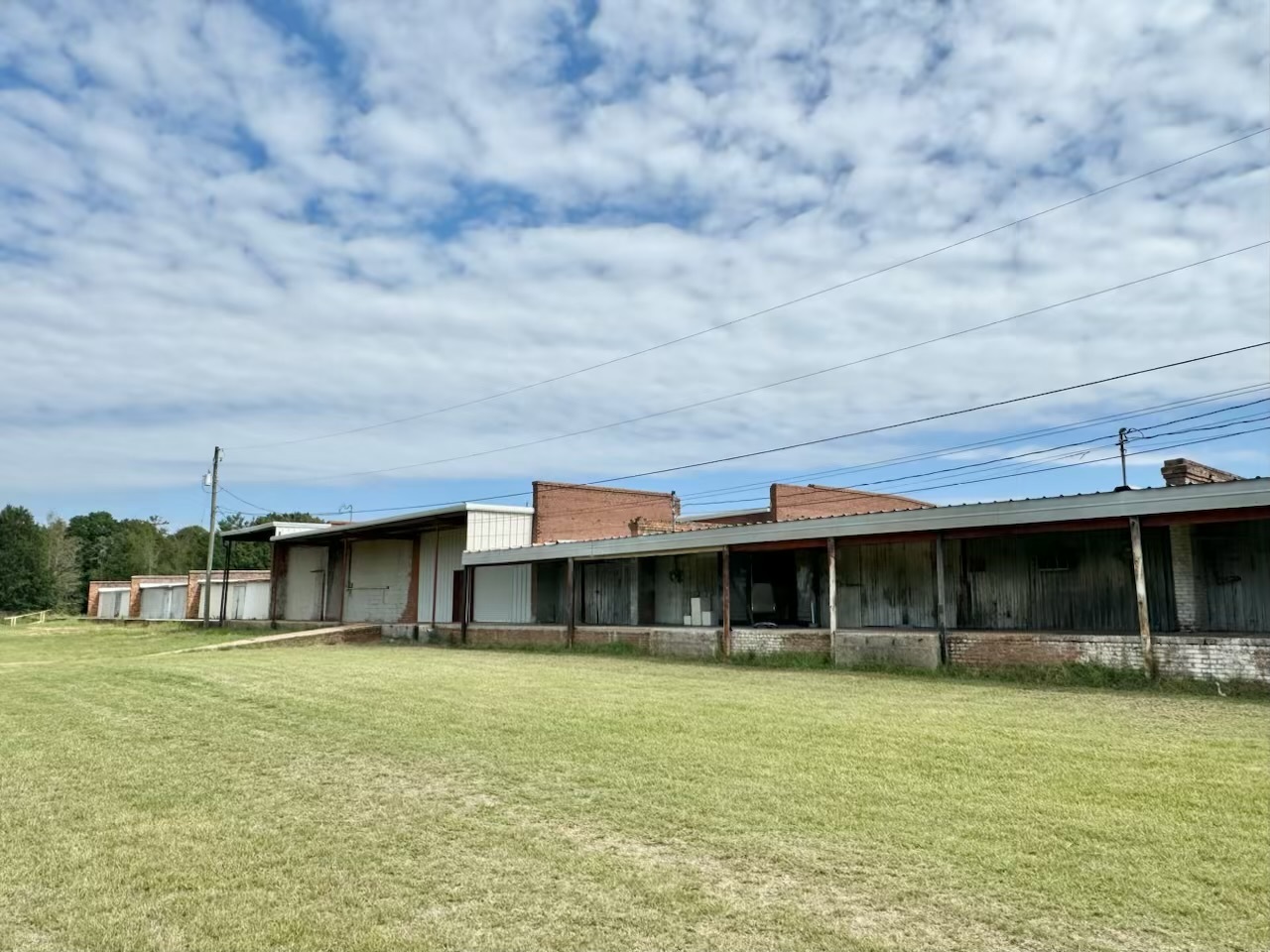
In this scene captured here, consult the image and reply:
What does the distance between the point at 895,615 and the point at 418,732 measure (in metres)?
13.3

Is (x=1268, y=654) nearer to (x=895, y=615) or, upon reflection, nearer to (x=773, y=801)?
(x=895, y=615)

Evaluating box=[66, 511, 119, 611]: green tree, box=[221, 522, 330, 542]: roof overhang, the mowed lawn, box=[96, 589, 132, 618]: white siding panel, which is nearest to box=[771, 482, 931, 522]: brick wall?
box=[221, 522, 330, 542]: roof overhang

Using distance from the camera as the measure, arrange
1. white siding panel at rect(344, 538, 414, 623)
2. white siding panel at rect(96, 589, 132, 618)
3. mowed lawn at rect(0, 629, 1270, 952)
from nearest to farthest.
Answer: mowed lawn at rect(0, 629, 1270, 952) < white siding panel at rect(344, 538, 414, 623) < white siding panel at rect(96, 589, 132, 618)

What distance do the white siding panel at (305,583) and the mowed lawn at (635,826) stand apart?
2901cm

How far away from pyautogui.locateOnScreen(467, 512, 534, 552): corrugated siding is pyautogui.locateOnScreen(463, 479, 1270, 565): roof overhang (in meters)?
6.29

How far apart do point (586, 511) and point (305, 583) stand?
14937 millimetres

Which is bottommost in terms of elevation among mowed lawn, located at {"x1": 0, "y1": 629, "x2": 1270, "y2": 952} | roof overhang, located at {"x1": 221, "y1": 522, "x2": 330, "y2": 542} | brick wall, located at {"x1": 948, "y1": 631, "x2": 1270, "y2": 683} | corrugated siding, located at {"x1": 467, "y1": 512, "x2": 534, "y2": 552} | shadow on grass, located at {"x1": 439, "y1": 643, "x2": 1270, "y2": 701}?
mowed lawn, located at {"x1": 0, "y1": 629, "x2": 1270, "y2": 952}

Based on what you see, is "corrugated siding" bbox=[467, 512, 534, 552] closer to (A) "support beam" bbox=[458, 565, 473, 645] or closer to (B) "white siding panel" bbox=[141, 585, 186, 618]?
(A) "support beam" bbox=[458, 565, 473, 645]

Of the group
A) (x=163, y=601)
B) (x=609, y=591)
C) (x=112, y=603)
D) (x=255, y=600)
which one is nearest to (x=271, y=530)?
(x=255, y=600)

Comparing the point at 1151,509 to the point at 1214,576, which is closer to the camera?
the point at 1151,509

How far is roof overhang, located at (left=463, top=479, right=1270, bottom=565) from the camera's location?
1345 centimetres

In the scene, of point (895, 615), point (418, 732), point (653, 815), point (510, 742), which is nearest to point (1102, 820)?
point (653, 815)

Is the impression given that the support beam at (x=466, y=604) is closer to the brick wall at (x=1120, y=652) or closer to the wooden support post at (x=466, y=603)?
the wooden support post at (x=466, y=603)

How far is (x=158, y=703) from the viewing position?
39.6ft
